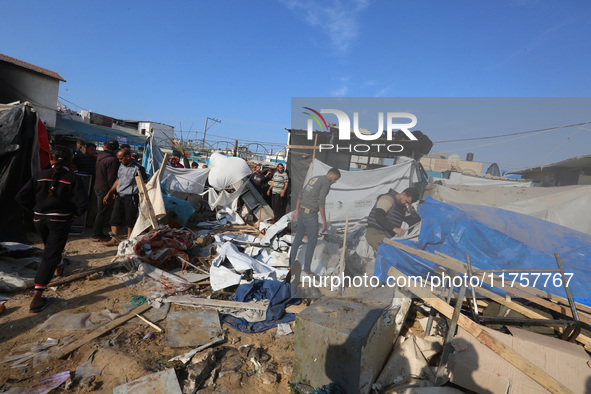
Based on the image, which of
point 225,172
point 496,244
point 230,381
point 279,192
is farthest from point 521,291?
point 225,172

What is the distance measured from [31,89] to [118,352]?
18962 mm

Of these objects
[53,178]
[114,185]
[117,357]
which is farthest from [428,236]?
[114,185]

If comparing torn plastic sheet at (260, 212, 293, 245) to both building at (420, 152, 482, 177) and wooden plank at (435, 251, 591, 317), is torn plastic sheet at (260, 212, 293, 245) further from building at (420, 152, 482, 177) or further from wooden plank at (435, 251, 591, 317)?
wooden plank at (435, 251, 591, 317)

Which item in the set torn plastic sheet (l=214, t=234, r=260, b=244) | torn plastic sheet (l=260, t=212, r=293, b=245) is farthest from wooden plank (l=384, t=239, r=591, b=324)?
torn plastic sheet (l=214, t=234, r=260, b=244)

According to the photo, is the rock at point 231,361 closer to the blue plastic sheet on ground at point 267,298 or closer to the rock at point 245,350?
the rock at point 245,350

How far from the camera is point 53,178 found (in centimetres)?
308

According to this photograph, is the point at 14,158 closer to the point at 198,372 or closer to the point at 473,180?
the point at 198,372

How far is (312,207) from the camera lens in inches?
149

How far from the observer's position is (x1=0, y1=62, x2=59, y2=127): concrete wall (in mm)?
14133

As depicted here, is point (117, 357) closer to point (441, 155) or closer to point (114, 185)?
point (114, 185)

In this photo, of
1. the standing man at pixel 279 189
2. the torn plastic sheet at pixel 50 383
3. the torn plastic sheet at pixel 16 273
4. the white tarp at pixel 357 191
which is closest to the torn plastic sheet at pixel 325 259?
the white tarp at pixel 357 191

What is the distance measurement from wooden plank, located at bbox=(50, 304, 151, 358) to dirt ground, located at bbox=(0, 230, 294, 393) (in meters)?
0.04

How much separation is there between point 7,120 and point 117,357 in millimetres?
4525

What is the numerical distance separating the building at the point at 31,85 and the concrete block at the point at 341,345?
17.0 m
